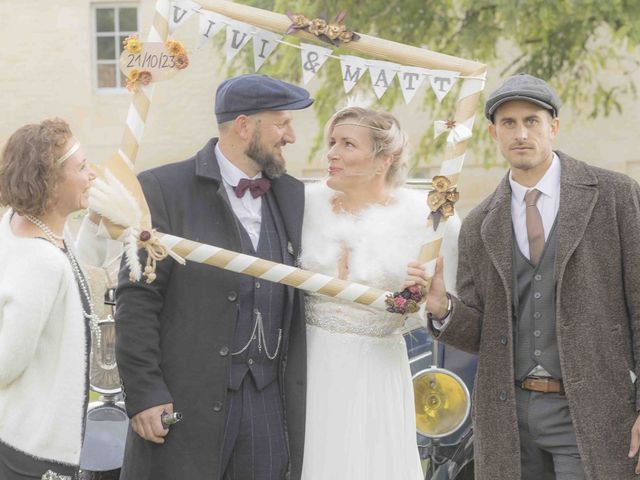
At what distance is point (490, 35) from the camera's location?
12531 millimetres

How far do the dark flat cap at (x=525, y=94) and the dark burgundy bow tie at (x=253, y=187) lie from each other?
0.89m

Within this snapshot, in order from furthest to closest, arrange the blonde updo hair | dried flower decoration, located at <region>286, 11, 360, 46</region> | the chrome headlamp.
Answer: the chrome headlamp
the blonde updo hair
dried flower decoration, located at <region>286, 11, 360, 46</region>

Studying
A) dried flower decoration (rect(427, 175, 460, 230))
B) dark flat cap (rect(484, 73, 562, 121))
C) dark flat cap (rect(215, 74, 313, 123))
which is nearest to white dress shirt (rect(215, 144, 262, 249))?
dark flat cap (rect(215, 74, 313, 123))

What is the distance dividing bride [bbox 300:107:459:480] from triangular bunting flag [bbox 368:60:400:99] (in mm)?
328

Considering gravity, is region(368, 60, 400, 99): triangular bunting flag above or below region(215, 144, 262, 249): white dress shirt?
above

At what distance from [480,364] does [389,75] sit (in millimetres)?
1129

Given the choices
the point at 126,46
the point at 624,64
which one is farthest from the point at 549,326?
the point at 624,64

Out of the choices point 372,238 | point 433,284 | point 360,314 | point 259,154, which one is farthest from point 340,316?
point 259,154

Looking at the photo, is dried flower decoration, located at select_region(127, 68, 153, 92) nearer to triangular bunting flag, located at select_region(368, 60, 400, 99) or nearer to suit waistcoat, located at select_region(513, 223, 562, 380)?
triangular bunting flag, located at select_region(368, 60, 400, 99)

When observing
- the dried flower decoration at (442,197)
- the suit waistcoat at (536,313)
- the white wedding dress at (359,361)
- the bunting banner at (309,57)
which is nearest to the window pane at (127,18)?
the white wedding dress at (359,361)

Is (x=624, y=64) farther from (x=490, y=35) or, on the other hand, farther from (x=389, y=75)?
(x=389, y=75)

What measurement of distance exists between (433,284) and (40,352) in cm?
145

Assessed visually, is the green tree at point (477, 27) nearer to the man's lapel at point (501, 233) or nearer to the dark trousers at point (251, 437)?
the man's lapel at point (501, 233)

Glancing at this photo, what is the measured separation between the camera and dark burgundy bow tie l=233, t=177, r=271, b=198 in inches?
183
